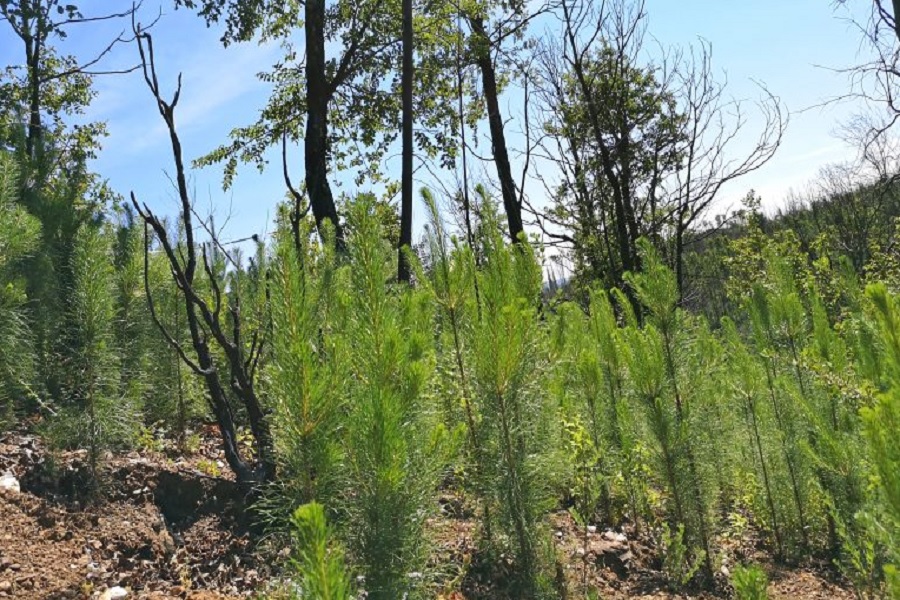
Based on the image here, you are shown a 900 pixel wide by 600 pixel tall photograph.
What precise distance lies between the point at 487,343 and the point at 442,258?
88 centimetres

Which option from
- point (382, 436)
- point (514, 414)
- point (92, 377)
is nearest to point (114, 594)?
point (92, 377)

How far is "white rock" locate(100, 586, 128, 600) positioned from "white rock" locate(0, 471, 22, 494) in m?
0.97

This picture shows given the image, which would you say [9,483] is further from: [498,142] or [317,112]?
→ [498,142]

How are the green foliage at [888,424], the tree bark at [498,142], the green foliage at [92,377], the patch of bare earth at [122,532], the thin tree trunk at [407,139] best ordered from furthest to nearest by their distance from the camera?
the tree bark at [498,142] < the thin tree trunk at [407,139] < the green foliage at [92,377] < the patch of bare earth at [122,532] < the green foliage at [888,424]

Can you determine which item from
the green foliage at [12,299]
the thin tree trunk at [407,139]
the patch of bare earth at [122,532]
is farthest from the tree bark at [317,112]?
the patch of bare earth at [122,532]

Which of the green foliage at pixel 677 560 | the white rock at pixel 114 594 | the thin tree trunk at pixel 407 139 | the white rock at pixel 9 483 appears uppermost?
the thin tree trunk at pixel 407 139

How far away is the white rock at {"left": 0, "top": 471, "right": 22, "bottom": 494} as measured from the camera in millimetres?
2904

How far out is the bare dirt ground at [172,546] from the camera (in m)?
2.43

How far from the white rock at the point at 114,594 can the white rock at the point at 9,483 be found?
0.97 metres

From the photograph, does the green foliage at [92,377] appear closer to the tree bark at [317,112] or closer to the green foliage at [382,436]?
the green foliage at [382,436]

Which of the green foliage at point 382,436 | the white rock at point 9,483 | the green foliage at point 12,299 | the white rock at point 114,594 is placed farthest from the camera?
the green foliage at point 12,299

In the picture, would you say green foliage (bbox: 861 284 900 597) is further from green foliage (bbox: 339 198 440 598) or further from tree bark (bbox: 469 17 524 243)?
tree bark (bbox: 469 17 524 243)

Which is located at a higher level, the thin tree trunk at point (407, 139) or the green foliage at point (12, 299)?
the thin tree trunk at point (407, 139)

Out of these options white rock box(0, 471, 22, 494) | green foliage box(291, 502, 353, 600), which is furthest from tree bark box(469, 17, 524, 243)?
green foliage box(291, 502, 353, 600)
